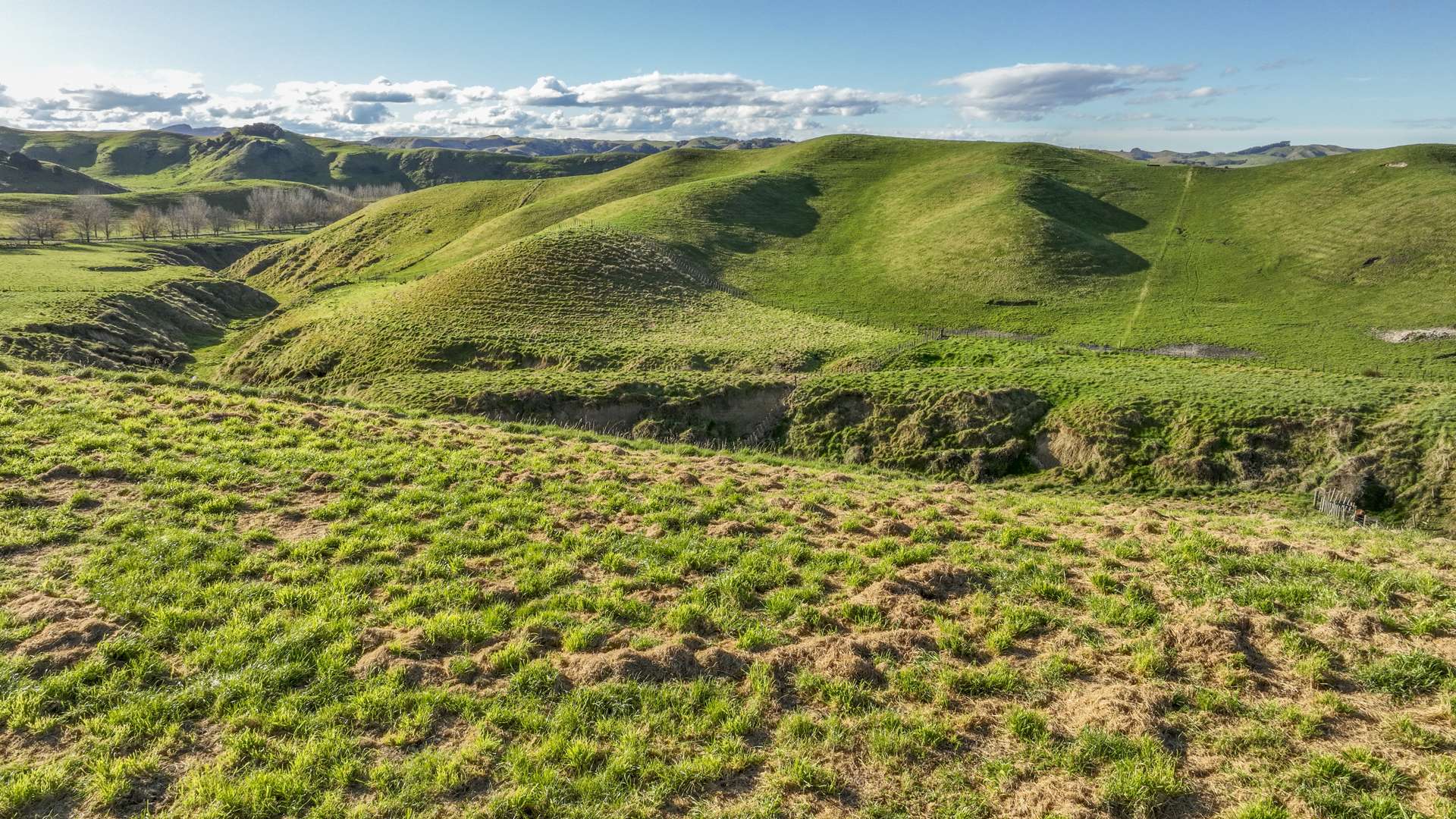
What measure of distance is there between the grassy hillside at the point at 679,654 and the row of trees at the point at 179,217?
144 metres

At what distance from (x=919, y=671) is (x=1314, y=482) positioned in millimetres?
26212

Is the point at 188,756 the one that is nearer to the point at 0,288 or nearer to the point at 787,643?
the point at 787,643

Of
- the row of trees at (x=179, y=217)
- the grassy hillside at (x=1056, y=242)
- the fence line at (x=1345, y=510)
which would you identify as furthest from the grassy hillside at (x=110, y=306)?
the fence line at (x=1345, y=510)

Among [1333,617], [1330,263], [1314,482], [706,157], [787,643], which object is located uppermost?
[706,157]

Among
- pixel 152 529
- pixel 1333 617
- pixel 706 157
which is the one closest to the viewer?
pixel 1333 617

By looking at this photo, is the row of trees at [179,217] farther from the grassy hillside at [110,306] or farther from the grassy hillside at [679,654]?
the grassy hillside at [679,654]

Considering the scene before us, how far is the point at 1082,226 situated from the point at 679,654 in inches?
3536

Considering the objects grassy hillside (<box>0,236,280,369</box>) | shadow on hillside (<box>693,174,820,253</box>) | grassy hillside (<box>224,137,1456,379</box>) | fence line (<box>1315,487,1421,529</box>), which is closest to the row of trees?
grassy hillside (<box>0,236,280,369</box>)

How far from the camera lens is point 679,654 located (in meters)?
9.64

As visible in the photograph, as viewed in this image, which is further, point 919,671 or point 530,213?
point 530,213

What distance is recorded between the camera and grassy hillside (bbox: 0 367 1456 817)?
7.33m

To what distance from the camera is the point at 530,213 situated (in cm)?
8994

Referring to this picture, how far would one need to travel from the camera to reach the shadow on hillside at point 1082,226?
6900 centimetres

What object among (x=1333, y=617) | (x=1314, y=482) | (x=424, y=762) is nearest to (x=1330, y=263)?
(x=1314, y=482)
